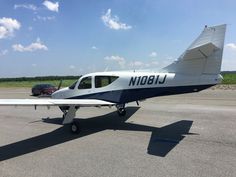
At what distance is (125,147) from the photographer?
7918 mm

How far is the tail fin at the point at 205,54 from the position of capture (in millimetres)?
9094

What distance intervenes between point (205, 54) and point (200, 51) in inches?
9.1

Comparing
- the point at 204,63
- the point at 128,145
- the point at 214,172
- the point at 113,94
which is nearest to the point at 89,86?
the point at 113,94

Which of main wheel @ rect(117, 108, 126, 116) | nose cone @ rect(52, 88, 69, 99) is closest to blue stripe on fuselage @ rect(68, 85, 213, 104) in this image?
nose cone @ rect(52, 88, 69, 99)

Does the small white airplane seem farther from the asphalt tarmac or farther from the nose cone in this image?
the asphalt tarmac

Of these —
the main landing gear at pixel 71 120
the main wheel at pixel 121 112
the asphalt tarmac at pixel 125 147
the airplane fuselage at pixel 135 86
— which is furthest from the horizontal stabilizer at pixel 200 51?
the main landing gear at pixel 71 120

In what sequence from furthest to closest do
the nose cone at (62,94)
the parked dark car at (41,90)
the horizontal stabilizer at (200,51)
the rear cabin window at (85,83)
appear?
1. the parked dark car at (41,90)
2. the nose cone at (62,94)
3. the rear cabin window at (85,83)
4. the horizontal stabilizer at (200,51)

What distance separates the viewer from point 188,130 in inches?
385

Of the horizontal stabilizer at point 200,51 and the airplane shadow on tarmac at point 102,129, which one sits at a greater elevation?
the horizontal stabilizer at point 200,51

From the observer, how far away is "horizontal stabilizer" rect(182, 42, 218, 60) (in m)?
9.00

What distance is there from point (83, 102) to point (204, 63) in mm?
5021

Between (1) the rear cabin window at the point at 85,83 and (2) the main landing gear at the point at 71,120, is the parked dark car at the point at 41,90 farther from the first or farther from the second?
(2) the main landing gear at the point at 71,120

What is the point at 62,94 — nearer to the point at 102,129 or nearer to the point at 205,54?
the point at 102,129

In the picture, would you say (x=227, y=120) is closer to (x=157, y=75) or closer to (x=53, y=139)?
(x=157, y=75)
